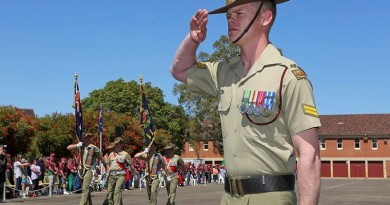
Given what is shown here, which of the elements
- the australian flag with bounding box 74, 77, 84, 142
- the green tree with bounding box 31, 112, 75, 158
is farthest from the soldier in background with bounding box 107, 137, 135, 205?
the green tree with bounding box 31, 112, 75, 158

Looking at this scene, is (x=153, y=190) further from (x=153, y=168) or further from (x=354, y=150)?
(x=354, y=150)

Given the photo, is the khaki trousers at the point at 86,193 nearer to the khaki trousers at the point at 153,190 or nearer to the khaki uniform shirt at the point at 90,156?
the khaki uniform shirt at the point at 90,156

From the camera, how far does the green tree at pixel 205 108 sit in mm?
63250

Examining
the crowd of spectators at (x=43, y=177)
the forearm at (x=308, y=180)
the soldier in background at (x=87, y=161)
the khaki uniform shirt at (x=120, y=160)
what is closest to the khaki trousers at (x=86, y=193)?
the soldier in background at (x=87, y=161)

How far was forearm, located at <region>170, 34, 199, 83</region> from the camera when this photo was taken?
12.5 feet

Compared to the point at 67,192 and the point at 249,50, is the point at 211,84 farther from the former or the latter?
the point at 67,192

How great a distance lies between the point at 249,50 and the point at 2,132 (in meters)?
34.8

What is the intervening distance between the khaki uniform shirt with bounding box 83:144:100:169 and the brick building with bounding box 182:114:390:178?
64825 mm

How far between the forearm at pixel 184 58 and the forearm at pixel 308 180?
3.60 feet

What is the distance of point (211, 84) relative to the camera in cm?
388

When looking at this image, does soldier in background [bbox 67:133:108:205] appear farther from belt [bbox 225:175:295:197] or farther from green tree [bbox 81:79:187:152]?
green tree [bbox 81:79:187:152]

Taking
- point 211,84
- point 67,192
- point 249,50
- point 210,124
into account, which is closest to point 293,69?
point 249,50

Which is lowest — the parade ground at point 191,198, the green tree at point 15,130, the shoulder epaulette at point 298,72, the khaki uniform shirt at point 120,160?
the parade ground at point 191,198

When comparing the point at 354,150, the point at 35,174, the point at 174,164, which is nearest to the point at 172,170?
the point at 174,164
